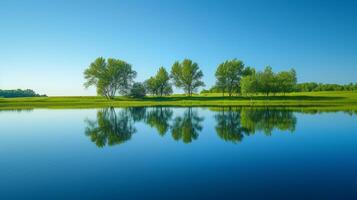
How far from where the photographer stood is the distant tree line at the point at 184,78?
9264cm

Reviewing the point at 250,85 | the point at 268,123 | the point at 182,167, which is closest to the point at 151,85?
the point at 250,85

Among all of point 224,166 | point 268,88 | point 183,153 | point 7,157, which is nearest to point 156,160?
point 183,153

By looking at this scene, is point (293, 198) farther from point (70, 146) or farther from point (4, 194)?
point (70, 146)

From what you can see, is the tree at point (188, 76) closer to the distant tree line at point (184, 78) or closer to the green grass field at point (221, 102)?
the distant tree line at point (184, 78)

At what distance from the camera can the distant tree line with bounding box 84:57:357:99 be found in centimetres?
9264

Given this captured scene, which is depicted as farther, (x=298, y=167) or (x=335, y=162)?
(x=335, y=162)

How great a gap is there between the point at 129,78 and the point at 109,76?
8204mm

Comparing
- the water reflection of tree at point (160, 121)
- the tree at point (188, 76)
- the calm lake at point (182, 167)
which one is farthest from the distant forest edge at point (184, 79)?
the calm lake at point (182, 167)

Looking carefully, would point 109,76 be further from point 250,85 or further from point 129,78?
point 250,85

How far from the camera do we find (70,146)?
18.7 metres

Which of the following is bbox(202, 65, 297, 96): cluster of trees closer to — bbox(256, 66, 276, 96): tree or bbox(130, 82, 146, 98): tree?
bbox(256, 66, 276, 96): tree

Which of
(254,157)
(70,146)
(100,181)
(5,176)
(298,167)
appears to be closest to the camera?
(100,181)

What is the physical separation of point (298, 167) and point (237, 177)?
360cm

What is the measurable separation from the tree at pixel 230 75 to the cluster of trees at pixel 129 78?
8.13 m
